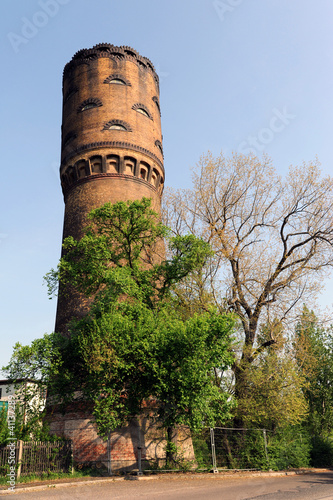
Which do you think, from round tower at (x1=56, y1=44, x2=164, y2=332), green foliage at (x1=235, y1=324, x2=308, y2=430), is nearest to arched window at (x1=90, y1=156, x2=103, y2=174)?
round tower at (x1=56, y1=44, x2=164, y2=332)

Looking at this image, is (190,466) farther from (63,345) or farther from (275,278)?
(275,278)

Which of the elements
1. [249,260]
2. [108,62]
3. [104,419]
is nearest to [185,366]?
[104,419]

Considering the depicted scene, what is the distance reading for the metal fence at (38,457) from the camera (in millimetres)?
11562

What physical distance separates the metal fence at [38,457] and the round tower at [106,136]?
6180mm

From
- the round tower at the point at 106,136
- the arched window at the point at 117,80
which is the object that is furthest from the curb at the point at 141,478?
the arched window at the point at 117,80

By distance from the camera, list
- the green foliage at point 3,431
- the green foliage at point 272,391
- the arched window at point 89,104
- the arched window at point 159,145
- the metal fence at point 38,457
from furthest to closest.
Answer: the arched window at point 159,145
the arched window at point 89,104
the green foliage at point 272,391
the green foliage at point 3,431
the metal fence at point 38,457

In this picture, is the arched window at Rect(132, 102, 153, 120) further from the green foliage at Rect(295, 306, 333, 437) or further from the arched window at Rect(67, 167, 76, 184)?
the green foliage at Rect(295, 306, 333, 437)

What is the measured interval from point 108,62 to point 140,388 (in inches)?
691

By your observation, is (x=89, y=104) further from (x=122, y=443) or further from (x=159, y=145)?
(x=122, y=443)

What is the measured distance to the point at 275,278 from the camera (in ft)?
59.7

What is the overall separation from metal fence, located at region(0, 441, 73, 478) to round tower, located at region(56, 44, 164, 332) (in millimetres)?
6180

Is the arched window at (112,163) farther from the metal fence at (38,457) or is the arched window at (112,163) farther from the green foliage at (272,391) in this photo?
the metal fence at (38,457)

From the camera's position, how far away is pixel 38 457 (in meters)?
12.1

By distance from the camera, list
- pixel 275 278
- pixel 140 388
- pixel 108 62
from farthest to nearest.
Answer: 1. pixel 108 62
2. pixel 275 278
3. pixel 140 388
